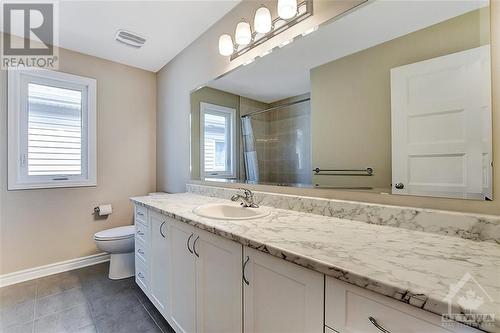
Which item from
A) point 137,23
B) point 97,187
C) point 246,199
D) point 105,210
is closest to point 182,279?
point 246,199

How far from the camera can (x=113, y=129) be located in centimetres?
281

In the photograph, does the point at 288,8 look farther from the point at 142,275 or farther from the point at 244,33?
the point at 142,275

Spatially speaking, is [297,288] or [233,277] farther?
[233,277]

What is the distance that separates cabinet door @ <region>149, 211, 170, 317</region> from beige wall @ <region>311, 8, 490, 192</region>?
3.51 feet

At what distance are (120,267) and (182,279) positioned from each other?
4.39 feet

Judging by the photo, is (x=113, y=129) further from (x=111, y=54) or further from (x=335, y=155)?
(x=335, y=155)

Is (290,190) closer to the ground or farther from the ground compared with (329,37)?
closer to the ground

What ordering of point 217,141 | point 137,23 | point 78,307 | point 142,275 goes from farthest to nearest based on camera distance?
point 217,141
point 137,23
point 142,275
point 78,307

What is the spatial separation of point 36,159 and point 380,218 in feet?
10.00

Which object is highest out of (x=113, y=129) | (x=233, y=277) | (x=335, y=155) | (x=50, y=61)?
(x=50, y=61)

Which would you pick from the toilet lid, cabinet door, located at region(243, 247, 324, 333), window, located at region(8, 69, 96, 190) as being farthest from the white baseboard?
cabinet door, located at region(243, 247, 324, 333)

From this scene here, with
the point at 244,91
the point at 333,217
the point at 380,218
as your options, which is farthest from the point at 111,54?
the point at 380,218

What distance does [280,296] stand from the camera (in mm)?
833

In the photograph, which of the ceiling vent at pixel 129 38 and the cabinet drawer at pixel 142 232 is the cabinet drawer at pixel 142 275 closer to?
the cabinet drawer at pixel 142 232
